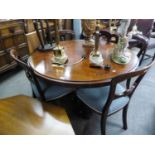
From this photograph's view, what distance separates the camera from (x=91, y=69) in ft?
4.28

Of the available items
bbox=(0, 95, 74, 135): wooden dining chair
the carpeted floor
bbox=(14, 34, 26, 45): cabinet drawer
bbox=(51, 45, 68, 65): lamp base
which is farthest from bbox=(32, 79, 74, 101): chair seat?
bbox=(14, 34, 26, 45): cabinet drawer

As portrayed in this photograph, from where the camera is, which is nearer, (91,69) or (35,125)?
(35,125)

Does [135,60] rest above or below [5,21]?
below

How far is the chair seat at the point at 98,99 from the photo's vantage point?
133 centimetres

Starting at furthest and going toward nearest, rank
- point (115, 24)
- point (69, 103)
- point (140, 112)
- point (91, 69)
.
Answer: point (115, 24), point (69, 103), point (140, 112), point (91, 69)

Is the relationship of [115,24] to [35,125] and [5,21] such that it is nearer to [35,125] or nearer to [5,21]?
[5,21]

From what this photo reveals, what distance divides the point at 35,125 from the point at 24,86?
1.35 m

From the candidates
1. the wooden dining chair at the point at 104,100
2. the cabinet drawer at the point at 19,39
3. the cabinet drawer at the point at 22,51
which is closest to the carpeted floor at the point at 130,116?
the wooden dining chair at the point at 104,100

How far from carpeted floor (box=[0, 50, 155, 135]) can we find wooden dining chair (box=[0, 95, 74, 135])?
0.50m

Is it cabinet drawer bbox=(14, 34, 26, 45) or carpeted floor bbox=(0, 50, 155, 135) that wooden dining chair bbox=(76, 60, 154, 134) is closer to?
carpeted floor bbox=(0, 50, 155, 135)

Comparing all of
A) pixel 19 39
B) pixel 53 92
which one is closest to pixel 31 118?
Answer: pixel 53 92

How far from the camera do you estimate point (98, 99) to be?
1.38 m
